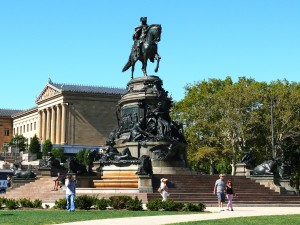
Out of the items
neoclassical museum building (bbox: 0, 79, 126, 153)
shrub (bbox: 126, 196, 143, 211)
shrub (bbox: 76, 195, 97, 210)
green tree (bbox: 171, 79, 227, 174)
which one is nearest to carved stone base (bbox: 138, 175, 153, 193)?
shrub (bbox: 76, 195, 97, 210)

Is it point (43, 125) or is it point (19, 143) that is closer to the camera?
point (19, 143)

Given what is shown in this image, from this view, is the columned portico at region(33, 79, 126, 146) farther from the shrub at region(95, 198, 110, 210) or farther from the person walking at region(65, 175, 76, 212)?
the person walking at region(65, 175, 76, 212)

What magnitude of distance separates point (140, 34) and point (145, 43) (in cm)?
113

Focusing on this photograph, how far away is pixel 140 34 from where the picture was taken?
48.2 metres

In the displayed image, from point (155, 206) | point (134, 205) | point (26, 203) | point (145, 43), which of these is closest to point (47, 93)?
point (145, 43)

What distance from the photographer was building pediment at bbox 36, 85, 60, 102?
144000 millimetres

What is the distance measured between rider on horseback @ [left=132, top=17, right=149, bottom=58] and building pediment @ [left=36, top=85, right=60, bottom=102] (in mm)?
94707

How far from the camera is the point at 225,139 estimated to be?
69625 millimetres

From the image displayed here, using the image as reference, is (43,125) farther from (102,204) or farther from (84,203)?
(102,204)

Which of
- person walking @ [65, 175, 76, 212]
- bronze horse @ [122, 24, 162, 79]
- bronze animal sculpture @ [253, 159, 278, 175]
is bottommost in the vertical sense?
person walking @ [65, 175, 76, 212]

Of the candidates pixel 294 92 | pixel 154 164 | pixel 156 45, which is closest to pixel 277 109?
pixel 294 92

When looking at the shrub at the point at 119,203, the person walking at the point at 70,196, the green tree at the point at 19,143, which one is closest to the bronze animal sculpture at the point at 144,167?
the shrub at the point at 119,203

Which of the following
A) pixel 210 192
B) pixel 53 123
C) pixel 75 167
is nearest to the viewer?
pixel 210 192

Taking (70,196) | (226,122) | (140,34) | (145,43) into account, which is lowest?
(70,196)
